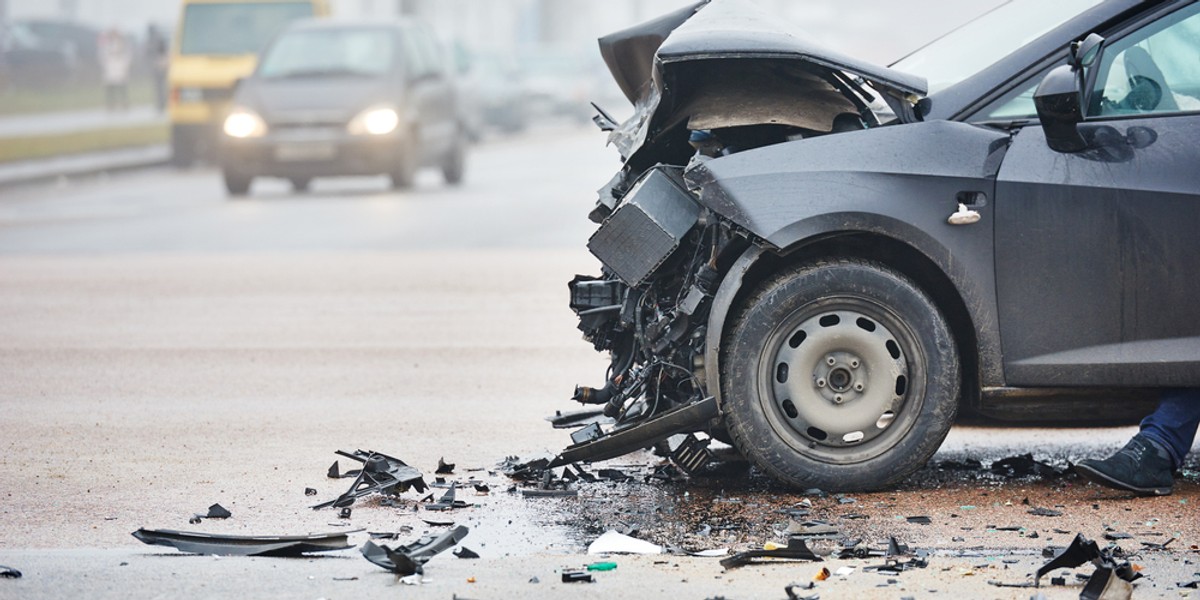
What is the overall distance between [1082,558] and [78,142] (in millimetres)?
27286

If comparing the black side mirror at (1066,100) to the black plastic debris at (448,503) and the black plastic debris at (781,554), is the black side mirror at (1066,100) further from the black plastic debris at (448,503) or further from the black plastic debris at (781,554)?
the black plastic debris at (448,503)

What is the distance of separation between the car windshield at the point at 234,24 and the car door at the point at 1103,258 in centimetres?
2217

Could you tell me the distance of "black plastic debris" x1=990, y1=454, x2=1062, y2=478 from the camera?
638 cm

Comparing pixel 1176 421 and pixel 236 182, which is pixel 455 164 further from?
pixel 1176 421

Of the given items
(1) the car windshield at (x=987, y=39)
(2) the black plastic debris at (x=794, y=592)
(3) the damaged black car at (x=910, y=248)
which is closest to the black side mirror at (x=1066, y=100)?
(3) the damaged black car at (x=910, y=248)

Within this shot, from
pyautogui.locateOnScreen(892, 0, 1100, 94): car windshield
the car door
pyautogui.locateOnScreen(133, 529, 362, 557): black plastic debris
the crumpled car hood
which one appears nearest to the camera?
pyautogui.locateOnScreen(133, 529, 362, 557): black plastic debris

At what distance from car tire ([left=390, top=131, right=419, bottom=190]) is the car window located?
15.7 meters

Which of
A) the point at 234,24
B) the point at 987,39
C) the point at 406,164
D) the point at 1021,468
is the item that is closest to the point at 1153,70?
the point at 987,39

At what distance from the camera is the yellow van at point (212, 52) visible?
26.3 metres

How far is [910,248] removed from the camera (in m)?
5.96

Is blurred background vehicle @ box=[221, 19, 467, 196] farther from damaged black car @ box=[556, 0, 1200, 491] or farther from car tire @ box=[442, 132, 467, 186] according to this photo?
damaged black car @ box=[556, 0, 1200, 491]

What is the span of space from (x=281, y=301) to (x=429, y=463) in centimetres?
537

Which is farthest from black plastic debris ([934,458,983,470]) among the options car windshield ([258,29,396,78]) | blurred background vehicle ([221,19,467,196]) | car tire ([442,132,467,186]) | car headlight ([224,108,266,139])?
car tire ([442,132,467,186])

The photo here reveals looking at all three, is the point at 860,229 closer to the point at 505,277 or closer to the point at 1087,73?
the point at 1087,73
